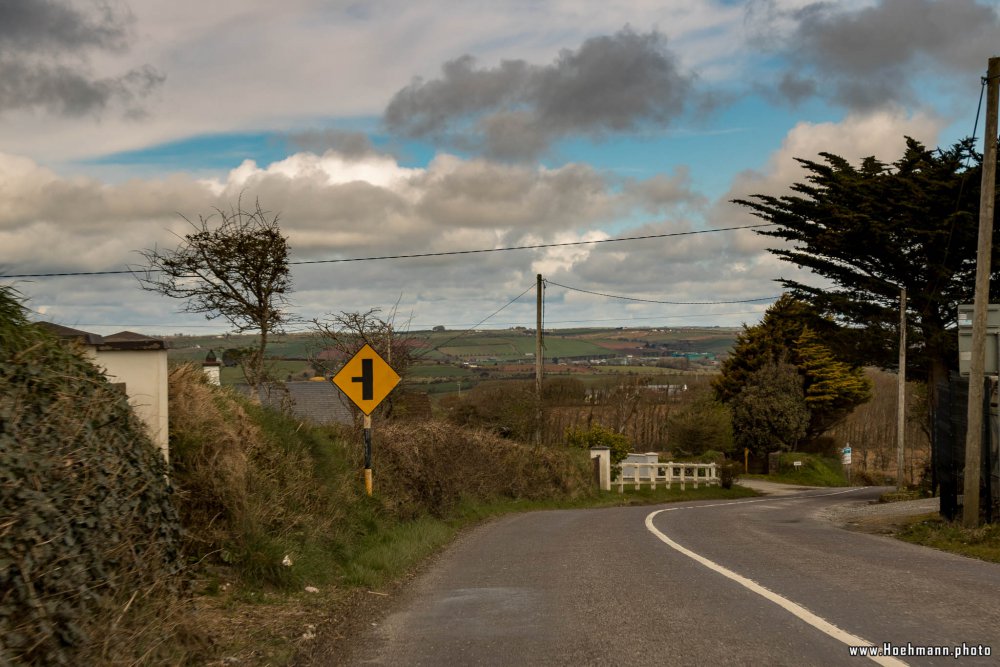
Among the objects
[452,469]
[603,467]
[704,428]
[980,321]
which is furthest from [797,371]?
[980,321]

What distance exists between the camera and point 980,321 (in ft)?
56.5

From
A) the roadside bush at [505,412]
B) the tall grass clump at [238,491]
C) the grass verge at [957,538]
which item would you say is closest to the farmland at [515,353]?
the tall grass clump at [238,491]

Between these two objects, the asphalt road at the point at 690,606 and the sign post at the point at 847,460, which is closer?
the asphalt road at the point at 690,606

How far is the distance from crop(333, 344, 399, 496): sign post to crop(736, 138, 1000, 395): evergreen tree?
21221 millimetres

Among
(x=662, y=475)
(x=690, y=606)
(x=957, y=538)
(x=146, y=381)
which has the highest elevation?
(x=146, y=381)

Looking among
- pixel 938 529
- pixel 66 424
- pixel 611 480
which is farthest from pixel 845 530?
pixel 611 480

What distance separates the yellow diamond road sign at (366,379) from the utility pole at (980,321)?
9827 mm

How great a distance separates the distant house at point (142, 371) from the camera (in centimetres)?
903

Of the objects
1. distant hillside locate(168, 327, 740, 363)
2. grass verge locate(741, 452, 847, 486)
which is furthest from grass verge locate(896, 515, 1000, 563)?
grass verge locate(741, 452, 847, 486)

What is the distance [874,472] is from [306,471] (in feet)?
172

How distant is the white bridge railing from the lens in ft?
128

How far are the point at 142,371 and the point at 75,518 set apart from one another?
11.1ft

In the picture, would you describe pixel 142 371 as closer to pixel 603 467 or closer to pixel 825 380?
pixel 603 467

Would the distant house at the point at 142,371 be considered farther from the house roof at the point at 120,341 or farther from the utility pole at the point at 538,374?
the utility pole at the point at 538,374
